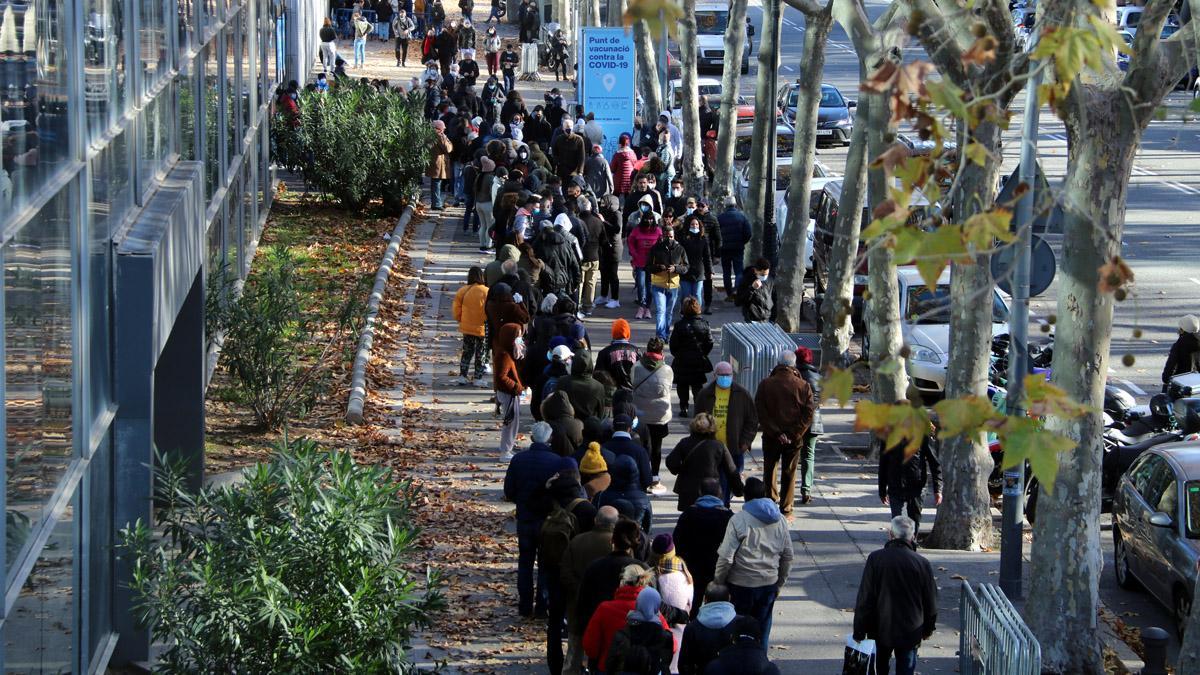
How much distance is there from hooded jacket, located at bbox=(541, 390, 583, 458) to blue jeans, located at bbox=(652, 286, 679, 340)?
6.95 m

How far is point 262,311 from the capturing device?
1712cm

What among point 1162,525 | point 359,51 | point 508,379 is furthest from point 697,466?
point 359,51

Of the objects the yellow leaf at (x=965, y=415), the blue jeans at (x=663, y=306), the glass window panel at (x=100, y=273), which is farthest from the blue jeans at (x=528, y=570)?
the blue jeans at (x=663, y=306)

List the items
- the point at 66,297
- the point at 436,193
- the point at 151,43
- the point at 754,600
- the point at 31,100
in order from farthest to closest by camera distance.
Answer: the point at 436,193, the point at 151,43, the point at 754,600, the point at 66,297, the point at 31,100

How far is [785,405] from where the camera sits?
50.2 ft

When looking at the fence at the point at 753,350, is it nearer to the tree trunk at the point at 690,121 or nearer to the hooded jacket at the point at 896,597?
the hooded jacket at the point at 896,597

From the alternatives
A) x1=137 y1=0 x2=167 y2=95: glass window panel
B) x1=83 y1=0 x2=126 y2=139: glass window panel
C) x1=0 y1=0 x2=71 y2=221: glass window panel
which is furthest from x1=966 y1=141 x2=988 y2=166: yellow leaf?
x1=137 y1=0 x2=167 y2=95: glass window panel

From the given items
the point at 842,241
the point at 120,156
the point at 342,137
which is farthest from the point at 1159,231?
→ the point at 120,156

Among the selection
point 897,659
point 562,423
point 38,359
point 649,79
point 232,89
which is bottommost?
point 897,659

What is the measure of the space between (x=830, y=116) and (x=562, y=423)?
31584mm

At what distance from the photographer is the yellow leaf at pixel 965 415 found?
518cm

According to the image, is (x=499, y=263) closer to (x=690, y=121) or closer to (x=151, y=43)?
(x=151, y=43)

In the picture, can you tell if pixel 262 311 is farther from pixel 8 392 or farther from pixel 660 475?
pixel 8 392

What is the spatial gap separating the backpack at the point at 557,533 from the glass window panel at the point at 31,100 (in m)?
4.34
